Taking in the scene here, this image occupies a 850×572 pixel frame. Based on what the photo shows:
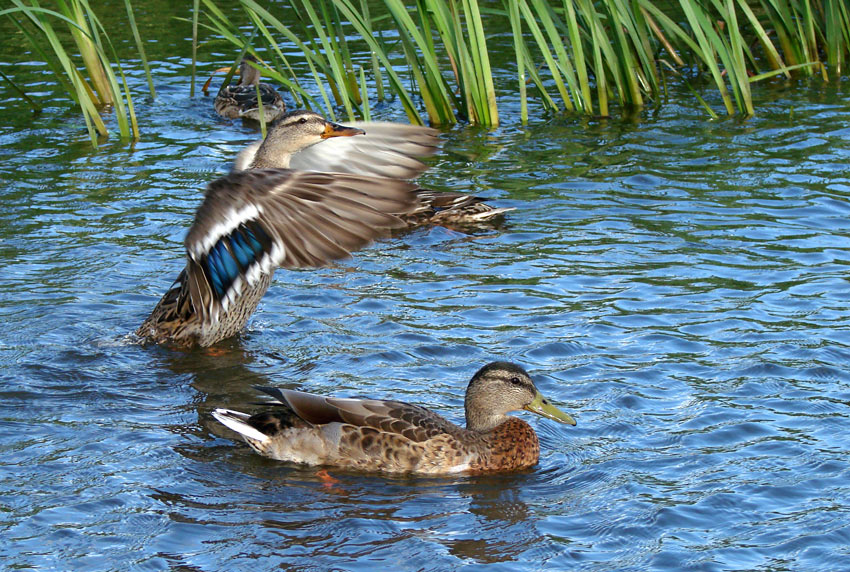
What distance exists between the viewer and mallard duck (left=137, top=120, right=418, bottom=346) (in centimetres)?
579

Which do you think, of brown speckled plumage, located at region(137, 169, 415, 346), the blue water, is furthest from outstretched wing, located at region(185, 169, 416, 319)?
the blue water

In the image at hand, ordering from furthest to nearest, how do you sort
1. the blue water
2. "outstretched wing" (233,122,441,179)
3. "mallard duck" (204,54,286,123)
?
"mallard duck" (204,54,286,123), "outstretched wing" (233,122,441,179), the blue water

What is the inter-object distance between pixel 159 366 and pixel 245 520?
2322mm

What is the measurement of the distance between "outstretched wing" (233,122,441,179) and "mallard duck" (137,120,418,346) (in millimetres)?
974

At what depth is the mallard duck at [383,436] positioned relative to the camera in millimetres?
6211

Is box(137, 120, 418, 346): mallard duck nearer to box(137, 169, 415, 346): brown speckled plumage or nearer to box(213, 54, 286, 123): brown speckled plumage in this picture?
box(137, 169, 415, 346): brown speckled plumage

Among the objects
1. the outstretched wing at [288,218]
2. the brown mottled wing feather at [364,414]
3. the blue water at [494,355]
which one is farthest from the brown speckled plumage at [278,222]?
the blue water at [494,355]

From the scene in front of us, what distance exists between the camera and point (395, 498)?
5.85m

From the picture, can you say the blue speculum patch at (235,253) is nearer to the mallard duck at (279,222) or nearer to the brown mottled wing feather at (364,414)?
the mallard duck at (279,222)

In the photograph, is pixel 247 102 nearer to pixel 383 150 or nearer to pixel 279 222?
pixel 383 150

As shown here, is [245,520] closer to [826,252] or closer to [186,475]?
[186,475]

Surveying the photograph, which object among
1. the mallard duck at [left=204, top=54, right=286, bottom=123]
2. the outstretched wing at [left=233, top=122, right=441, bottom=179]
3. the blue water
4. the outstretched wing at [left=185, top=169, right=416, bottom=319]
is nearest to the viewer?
the blue water

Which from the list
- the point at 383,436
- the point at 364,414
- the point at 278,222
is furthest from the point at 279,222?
the point at 383,436

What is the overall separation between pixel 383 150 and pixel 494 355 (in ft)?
4.70
